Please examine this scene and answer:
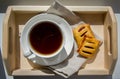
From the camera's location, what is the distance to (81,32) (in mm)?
522

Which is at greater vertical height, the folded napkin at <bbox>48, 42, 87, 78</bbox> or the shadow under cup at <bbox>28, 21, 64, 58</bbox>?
the shadow under cup at <bbox>28, 21, 64, 58</bbox>

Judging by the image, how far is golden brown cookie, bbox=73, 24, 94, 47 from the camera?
0.52 m

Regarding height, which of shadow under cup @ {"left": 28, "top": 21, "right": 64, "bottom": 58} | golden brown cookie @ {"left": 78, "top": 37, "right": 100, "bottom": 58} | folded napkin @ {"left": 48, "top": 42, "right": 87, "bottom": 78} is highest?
shadow under cup @ {"left": 28, "top": 21, "right": 64, "bottom": 58}

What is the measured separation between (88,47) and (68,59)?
0.04 meters

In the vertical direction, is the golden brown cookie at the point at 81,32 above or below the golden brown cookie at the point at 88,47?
above

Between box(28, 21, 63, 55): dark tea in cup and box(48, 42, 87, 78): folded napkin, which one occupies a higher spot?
box(28, 21, 63, 55): dark tea in cup

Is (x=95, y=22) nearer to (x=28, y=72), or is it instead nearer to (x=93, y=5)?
(x=93, y=5)

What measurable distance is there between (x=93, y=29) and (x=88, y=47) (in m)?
0.05

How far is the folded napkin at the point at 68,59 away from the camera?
20.2 inches

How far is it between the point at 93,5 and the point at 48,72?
16cm

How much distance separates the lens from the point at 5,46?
0.48 meters

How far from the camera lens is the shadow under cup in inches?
20.2

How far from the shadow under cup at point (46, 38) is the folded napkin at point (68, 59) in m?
0.03

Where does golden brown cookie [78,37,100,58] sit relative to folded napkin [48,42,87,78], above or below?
above
